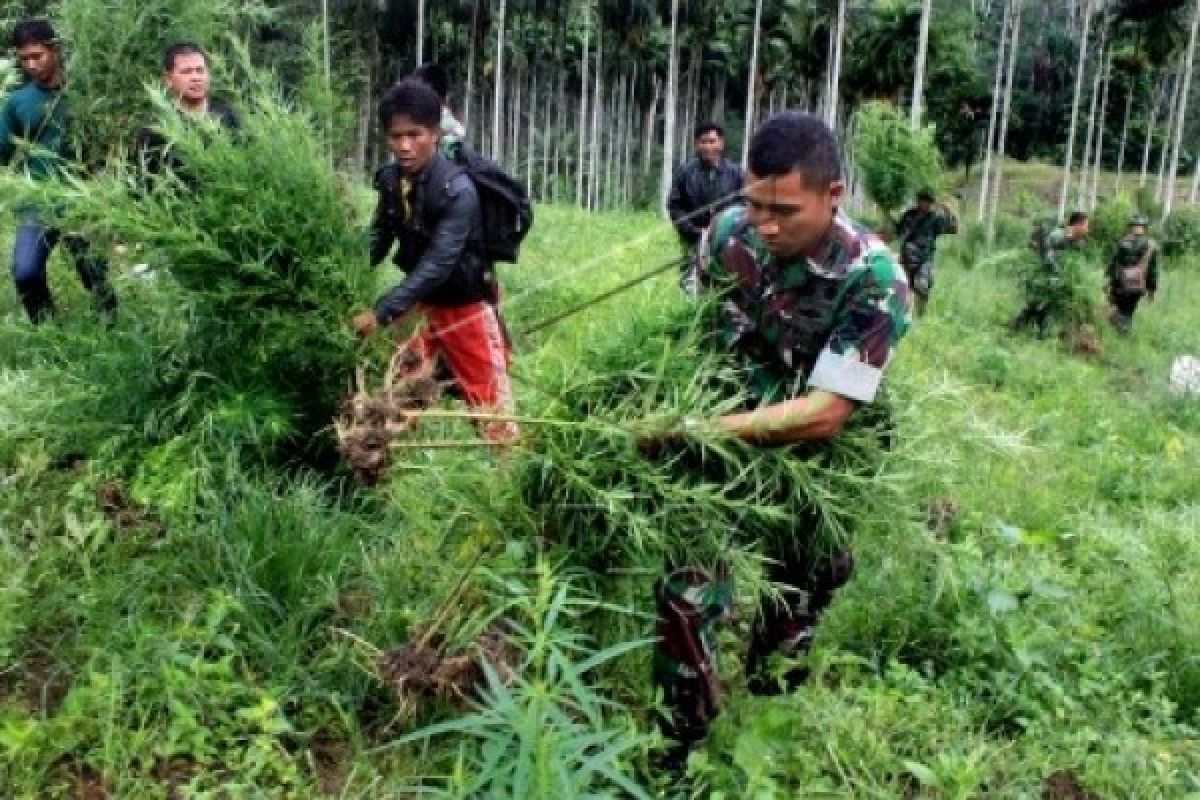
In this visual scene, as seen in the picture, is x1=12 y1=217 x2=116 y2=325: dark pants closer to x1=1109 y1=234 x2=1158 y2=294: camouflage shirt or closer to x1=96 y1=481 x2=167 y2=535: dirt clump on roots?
x1=96 y1=481 x2=167 y2=535: dirt clump on roots

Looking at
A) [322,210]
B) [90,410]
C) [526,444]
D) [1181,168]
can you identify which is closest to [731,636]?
[526,444]

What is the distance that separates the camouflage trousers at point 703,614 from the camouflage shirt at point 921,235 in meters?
8.41

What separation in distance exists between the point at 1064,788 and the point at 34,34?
4853 millimetres

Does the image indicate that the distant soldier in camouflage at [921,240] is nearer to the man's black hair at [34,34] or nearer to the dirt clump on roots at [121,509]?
the man's black hair at [34,34]

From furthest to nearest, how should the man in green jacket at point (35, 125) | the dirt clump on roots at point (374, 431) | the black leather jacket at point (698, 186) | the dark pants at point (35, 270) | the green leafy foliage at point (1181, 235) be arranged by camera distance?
the green leafy foliage at point (1181, 235) → the black leather jacket at point (698, 186) → the man in green jacket at point (35, 125) → the dark pants at point (35, 270) → the dirt clump on roots at point (374, 431)

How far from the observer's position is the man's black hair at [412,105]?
12.5 feet

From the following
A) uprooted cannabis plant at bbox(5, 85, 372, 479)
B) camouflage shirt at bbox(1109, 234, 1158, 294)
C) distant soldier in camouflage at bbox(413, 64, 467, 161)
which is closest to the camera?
uprooted cannabis plant at bbox(5, 85, 372, 479)

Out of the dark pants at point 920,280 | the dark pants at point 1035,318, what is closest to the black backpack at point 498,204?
the dark pants at point 920,280

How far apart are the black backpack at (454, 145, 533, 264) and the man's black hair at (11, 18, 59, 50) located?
2.08 metres

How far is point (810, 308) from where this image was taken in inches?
108

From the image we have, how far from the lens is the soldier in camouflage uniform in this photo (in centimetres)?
260

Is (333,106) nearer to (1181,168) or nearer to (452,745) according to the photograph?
(452,745)

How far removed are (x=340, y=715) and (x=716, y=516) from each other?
114 centimetres

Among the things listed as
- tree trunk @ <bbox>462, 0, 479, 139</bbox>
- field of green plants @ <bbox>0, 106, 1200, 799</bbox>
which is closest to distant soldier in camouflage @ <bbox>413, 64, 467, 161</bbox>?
field of green plants @ <bbox>0, 106, 1200, 799</bbox>
